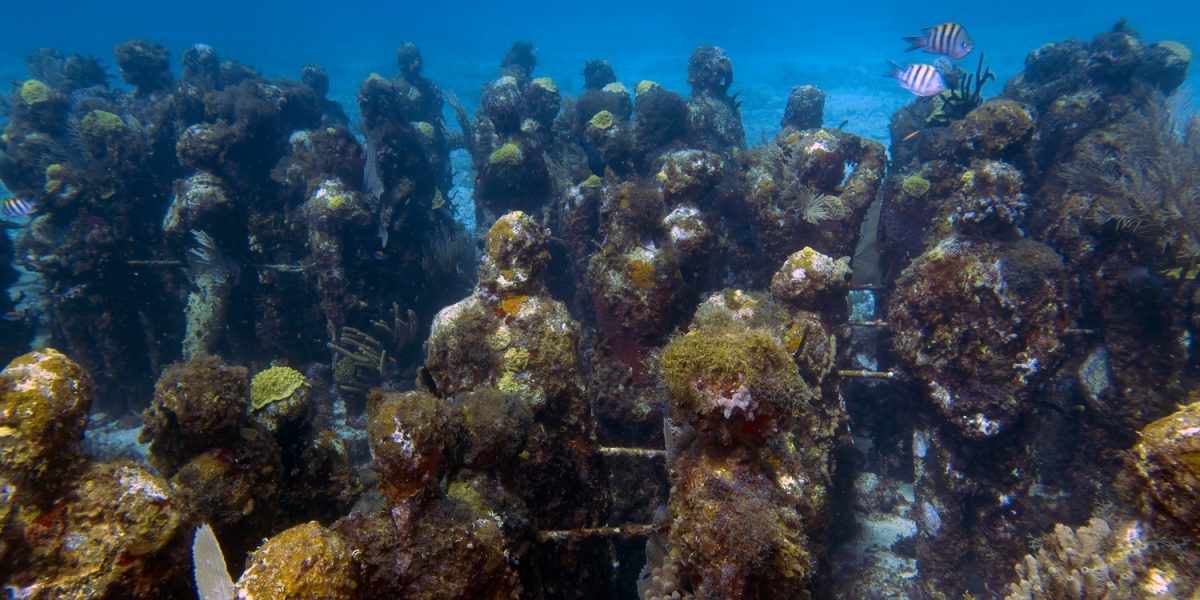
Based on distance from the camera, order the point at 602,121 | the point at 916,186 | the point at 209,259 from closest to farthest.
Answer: the point at 916,186
the point at 209,259
the point at 602,121

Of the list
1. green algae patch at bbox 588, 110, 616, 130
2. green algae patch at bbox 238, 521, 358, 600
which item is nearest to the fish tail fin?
green algae patch at bbox 588, 110, 616, 130

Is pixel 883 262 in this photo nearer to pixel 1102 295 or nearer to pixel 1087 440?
pixel 1102 295

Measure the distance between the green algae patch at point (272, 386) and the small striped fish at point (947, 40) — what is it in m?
9.56

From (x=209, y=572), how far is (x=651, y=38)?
57.2 meters

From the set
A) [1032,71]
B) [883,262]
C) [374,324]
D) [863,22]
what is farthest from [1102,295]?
[863,22]

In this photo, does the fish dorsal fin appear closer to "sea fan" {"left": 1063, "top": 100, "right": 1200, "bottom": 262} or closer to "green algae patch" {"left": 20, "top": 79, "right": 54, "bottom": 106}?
"sea fan" {"left": 1063, "top": 100, "right": 1200, "bottom": 262}

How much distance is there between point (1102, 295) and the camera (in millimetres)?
5570

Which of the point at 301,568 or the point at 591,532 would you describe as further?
the point at 591,532

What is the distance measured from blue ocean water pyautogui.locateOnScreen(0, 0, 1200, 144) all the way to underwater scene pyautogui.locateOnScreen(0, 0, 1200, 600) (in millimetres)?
16324

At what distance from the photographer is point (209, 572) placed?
2.02 metres

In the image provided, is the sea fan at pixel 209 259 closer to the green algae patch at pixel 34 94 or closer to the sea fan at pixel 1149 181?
the green algae patch at pixel 34 94

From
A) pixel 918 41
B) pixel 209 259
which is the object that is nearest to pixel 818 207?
pixel 918 41

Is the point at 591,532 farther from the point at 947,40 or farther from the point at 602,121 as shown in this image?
the point at 947,40

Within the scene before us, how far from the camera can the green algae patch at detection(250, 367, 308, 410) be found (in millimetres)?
3715
